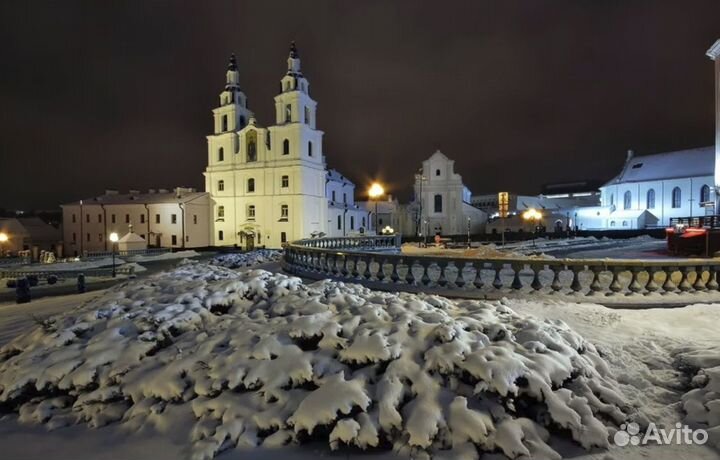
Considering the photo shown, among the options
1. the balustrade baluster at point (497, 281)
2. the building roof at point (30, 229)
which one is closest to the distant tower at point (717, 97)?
the balustrade baluster at point (497, 281)

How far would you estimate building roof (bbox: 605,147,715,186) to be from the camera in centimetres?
5212

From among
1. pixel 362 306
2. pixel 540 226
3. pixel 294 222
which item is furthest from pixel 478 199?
pixel 362 306

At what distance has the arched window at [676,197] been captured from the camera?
53031mm

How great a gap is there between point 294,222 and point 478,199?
178 ft

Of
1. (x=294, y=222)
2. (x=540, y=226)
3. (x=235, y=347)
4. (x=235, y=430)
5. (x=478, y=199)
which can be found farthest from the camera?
(x=478, y=199)

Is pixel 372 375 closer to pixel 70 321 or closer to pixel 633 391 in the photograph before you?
pixel 633 391

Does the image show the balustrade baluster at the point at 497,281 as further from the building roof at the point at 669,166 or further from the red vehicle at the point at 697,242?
the building roof at the point at 669,166

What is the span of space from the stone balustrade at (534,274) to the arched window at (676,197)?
58.3m

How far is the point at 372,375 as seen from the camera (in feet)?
13.2

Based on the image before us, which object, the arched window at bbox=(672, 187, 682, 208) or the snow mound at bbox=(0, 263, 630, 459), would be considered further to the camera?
the arched window at bbox=(672, 187, 682, 208)

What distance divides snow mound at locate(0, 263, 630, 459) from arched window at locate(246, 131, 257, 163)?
46.8 m

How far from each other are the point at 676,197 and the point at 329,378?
220ft

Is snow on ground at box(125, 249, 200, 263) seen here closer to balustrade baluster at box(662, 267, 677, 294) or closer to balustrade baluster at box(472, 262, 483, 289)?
balustrade baluster at box(472, 262, 483, 289)

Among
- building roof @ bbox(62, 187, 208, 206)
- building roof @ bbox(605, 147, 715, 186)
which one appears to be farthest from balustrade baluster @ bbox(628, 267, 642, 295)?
building roof @ bbox(605, 147, 715, 186)
